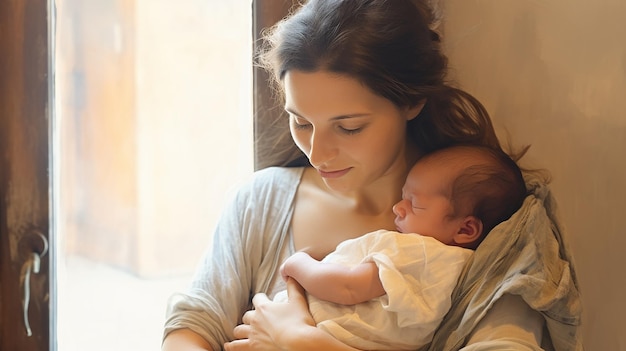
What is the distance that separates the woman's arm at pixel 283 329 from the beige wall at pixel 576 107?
0.56m

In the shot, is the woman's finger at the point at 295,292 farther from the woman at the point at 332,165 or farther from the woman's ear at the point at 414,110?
the woman's ear at the point at 414,110

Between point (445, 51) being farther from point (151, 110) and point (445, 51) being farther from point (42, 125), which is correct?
point (42, 125)

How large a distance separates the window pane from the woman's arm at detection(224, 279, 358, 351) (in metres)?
0.40

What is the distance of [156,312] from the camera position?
5.86 ft

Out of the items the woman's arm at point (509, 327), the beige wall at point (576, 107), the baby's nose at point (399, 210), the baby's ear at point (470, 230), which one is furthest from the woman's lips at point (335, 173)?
the beige wall at point (576, 107)

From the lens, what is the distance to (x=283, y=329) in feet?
4.00

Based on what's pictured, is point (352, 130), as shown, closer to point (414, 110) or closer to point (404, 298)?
point (414, 110)

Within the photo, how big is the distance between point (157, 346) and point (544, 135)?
105cm

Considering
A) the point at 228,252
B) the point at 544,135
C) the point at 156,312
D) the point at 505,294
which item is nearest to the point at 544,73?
the point at 544,135

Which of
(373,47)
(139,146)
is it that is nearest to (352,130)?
(373,47)

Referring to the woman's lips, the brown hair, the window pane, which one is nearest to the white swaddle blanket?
the woman's lips

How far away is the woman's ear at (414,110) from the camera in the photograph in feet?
4.27

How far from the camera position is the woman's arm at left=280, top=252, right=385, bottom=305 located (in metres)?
1.17

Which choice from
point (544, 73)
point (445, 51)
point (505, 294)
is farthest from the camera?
point (445, 51)
